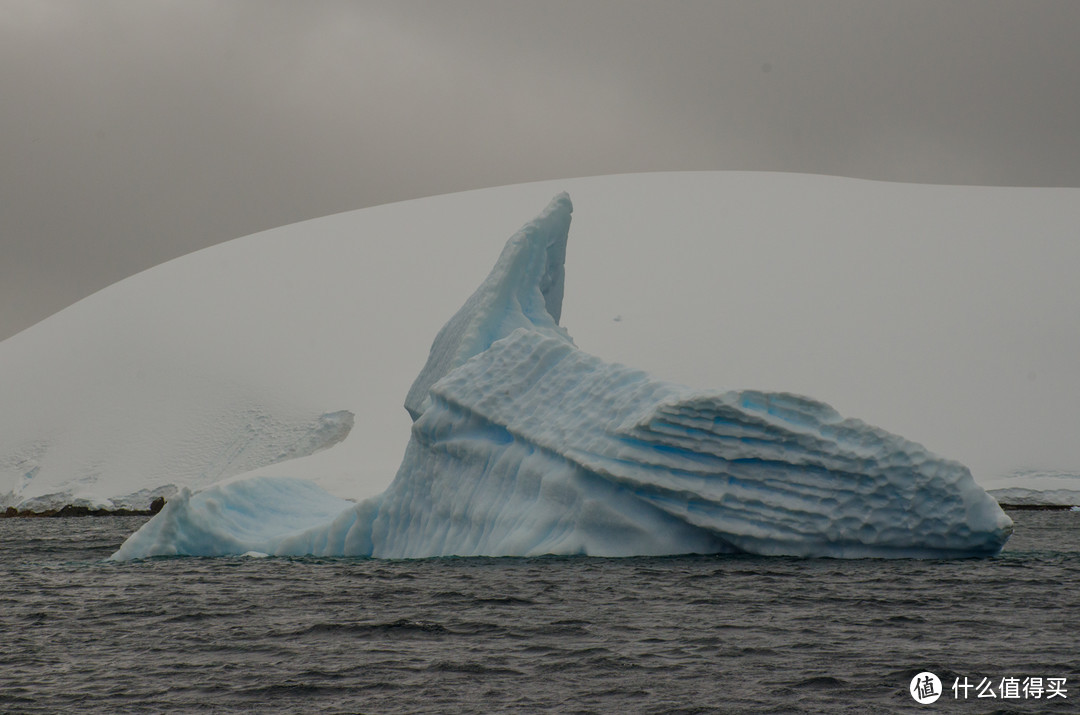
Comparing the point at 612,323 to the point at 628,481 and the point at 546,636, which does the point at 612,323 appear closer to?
the point at 628,481

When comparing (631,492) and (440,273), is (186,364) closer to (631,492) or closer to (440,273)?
(440,273)

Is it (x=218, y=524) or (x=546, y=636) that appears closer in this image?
(x=546, y=636)

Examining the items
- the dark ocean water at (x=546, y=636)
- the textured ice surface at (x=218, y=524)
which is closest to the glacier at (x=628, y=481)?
the textured ice surface at (x=218, y=524)

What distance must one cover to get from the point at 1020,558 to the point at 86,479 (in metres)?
32.2

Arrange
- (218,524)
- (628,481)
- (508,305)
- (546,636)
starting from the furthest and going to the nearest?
(508,305)
(218,524)
(628,481)
(546,636)

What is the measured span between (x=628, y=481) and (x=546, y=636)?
4279 mm

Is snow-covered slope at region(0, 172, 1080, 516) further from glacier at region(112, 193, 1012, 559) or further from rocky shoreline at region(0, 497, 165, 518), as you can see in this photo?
glacier at region(112, 193, 1012, 559)

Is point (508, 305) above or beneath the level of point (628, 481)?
above

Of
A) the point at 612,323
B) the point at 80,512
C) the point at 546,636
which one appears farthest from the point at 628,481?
the point at 612,323

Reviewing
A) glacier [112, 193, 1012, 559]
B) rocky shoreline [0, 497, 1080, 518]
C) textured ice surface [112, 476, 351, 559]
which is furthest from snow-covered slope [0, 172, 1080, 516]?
glacier [112, 193, 1012, 559]

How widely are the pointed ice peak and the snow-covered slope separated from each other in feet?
54.3

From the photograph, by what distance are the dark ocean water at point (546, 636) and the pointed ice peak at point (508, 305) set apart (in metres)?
4.39

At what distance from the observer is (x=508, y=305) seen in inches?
716

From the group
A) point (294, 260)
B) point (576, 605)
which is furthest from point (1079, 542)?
point (294, 260)
